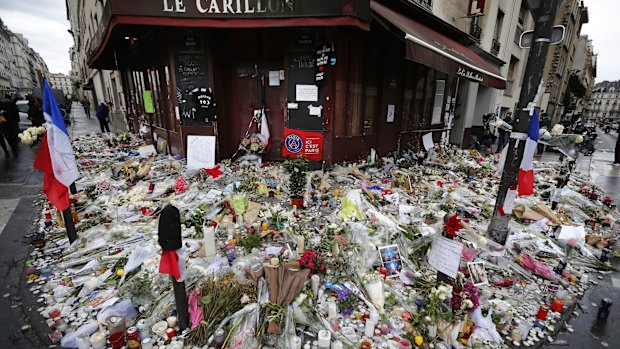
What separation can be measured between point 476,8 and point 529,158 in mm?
9336

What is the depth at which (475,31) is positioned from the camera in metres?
11.4

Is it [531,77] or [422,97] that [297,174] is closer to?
[531,77]

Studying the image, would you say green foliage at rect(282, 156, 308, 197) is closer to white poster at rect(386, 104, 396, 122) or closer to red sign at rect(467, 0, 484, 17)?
white poster at rect(386, 104, 396, 122)

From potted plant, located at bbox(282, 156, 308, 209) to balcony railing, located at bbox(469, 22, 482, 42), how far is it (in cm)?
1086

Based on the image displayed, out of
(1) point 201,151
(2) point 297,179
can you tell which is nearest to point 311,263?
(2) point 297,179

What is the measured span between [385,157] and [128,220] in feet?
21.7

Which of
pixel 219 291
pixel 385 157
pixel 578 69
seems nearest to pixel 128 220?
pixel 219 291

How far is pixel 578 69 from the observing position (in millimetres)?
37438

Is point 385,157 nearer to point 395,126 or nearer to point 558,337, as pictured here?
point 395,126

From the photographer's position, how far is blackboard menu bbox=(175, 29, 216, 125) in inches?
254

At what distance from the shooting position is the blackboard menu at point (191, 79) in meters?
6.46

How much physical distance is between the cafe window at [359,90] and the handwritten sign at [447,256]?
4.33 meters

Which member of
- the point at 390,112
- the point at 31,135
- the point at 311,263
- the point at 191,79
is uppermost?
the point at 191,79

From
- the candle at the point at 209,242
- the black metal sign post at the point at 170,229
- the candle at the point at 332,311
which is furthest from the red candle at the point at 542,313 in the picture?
the candle at the point at 209,242
